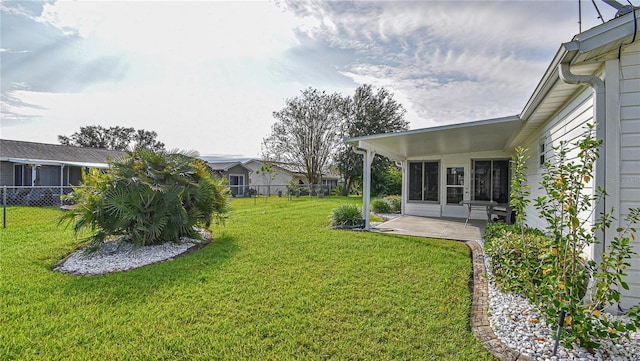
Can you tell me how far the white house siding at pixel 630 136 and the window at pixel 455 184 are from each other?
8.48m

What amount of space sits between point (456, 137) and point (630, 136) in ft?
15.2

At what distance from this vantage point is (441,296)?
12.6 feet

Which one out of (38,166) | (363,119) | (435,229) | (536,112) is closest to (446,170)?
(435,229)

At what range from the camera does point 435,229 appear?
869 centimetres

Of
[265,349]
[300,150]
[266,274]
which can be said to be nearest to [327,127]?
[300,150]

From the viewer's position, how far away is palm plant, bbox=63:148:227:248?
5.63m

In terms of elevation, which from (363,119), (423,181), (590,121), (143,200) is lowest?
(143,200)

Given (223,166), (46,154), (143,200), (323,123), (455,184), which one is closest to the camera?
(143,200)

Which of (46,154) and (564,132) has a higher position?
(46,154)

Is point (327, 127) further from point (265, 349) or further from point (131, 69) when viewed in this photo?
point (265, 349)

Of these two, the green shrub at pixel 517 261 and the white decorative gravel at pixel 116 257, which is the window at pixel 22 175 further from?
the green shrub at pixel 517 261

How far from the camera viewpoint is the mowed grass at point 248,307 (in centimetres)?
269

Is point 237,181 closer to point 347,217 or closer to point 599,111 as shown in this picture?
point 347,217

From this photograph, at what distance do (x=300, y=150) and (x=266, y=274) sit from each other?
26799mm
